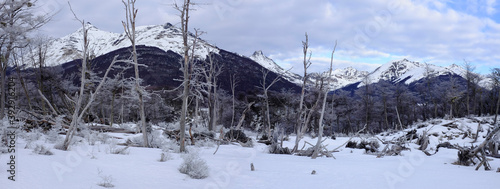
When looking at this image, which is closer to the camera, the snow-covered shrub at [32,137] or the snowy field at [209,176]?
the snowy field at [209,176]

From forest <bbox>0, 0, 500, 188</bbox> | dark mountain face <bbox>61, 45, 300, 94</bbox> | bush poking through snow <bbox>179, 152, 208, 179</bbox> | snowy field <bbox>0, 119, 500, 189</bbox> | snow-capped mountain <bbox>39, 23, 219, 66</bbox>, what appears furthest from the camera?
dark mountain face <bbox>61, 45, 300, 94</bbox>

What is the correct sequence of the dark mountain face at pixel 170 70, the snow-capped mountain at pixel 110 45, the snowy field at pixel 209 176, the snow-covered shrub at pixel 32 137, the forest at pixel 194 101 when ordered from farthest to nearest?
1. the dark mountain face at pixel 170 70
2. the snow-capped mountain at pixel 110 45
3. the forest at pixel 194 101
4. the snow-covered shrub at pixel 32 137
5. the snowy field at pixel 209 176

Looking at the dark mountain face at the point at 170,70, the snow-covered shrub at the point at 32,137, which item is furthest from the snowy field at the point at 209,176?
the dark mountain face at the point at 170,70

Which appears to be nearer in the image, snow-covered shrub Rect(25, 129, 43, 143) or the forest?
snow-covered shrub Rect(25, 129, 43, 143)

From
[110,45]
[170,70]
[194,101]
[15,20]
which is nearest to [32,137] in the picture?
[15,20]

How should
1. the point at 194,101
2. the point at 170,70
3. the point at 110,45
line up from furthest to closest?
the point at 110,45
the point at 170,70
the point at 194,101

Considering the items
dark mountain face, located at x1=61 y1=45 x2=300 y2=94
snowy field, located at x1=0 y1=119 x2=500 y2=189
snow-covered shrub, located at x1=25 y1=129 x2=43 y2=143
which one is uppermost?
dark mountain face, located at x1=61 y1=45 x2=300 y2=94

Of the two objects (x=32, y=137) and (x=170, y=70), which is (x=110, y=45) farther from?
(x=32, y=137)

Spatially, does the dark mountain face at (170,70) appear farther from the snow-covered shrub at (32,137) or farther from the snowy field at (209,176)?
the snowy field at (209,176)

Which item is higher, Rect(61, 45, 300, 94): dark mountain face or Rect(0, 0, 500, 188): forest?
Rect(61, 45, 300, 94): dark mountain face

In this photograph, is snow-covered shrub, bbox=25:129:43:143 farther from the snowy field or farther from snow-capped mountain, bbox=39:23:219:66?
snow-capped mountain, bbox=39:23:219:66

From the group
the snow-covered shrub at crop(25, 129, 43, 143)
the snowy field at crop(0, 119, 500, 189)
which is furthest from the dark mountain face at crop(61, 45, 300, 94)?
the snowy field at crop(0, 119, 500, 189)

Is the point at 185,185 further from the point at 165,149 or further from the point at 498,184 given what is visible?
the point at 498,184

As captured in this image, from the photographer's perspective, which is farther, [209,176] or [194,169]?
[209,176]
